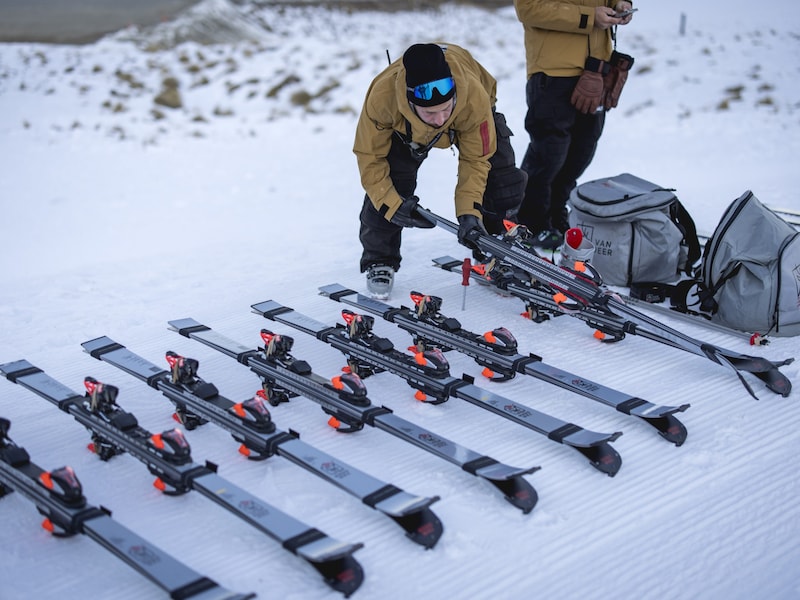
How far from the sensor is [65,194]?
6.93 meters

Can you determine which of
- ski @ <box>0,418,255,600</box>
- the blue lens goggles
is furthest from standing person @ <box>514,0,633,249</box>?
ski @ <box>0,418,255,600</box>

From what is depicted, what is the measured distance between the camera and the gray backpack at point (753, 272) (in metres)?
3.71

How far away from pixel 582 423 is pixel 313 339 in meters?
1.51

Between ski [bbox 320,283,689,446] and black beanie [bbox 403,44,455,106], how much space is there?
1046mm

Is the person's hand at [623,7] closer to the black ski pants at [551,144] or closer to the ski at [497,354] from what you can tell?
the black ski pants at [551,144]

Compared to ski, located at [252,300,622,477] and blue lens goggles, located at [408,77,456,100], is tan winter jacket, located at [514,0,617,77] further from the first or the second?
ski, located at [252,300,622,477]

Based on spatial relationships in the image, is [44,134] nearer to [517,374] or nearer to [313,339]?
[313,339]

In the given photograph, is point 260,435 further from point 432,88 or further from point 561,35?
point 561,35

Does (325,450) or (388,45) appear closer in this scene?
(325,450)

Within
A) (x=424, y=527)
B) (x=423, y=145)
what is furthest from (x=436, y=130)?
(x=424, y=527)

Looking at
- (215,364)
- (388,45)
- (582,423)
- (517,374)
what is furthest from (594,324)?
(388,45)

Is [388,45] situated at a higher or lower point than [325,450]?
higher

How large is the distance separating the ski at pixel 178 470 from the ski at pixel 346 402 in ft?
1.86

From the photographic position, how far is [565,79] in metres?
4.53
